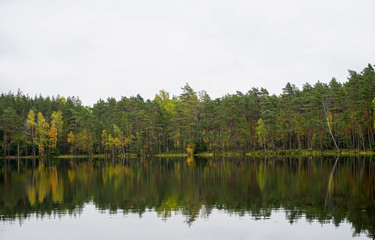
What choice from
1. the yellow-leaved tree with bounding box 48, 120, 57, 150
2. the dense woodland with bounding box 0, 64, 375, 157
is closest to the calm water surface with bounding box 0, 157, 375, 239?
the dense woodland with bounding box 0, 64, 375, 157

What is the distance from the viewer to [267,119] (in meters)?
94.6

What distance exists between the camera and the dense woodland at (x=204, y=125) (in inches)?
3447

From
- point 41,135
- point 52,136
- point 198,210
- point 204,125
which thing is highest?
point 204,125

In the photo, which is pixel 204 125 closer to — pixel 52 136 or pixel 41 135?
pixel 52 136

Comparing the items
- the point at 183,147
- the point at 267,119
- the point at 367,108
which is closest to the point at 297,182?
the point at 367,108

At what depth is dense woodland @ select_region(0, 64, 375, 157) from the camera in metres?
87.6

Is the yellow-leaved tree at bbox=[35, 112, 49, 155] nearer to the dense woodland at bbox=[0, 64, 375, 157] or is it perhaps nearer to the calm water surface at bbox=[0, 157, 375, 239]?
the dense woodland at bbox=[0, 64, 375, 157]

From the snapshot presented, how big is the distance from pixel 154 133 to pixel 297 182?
78.0 meters

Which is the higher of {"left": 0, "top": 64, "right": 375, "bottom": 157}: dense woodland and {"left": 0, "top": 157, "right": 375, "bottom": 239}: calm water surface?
{"left": 0, "top": 64, "right": 375, "bottom": 157}: dense woodland

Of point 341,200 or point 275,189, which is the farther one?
point 275,189

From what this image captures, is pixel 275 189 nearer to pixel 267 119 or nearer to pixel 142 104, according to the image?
Answer: pixel 267 119

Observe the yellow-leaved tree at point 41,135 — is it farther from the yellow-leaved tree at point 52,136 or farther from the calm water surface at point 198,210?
the calm water surface at point 198,210

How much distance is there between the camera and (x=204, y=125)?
103312 mm

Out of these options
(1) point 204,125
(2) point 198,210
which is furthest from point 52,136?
(2) point 198,210
